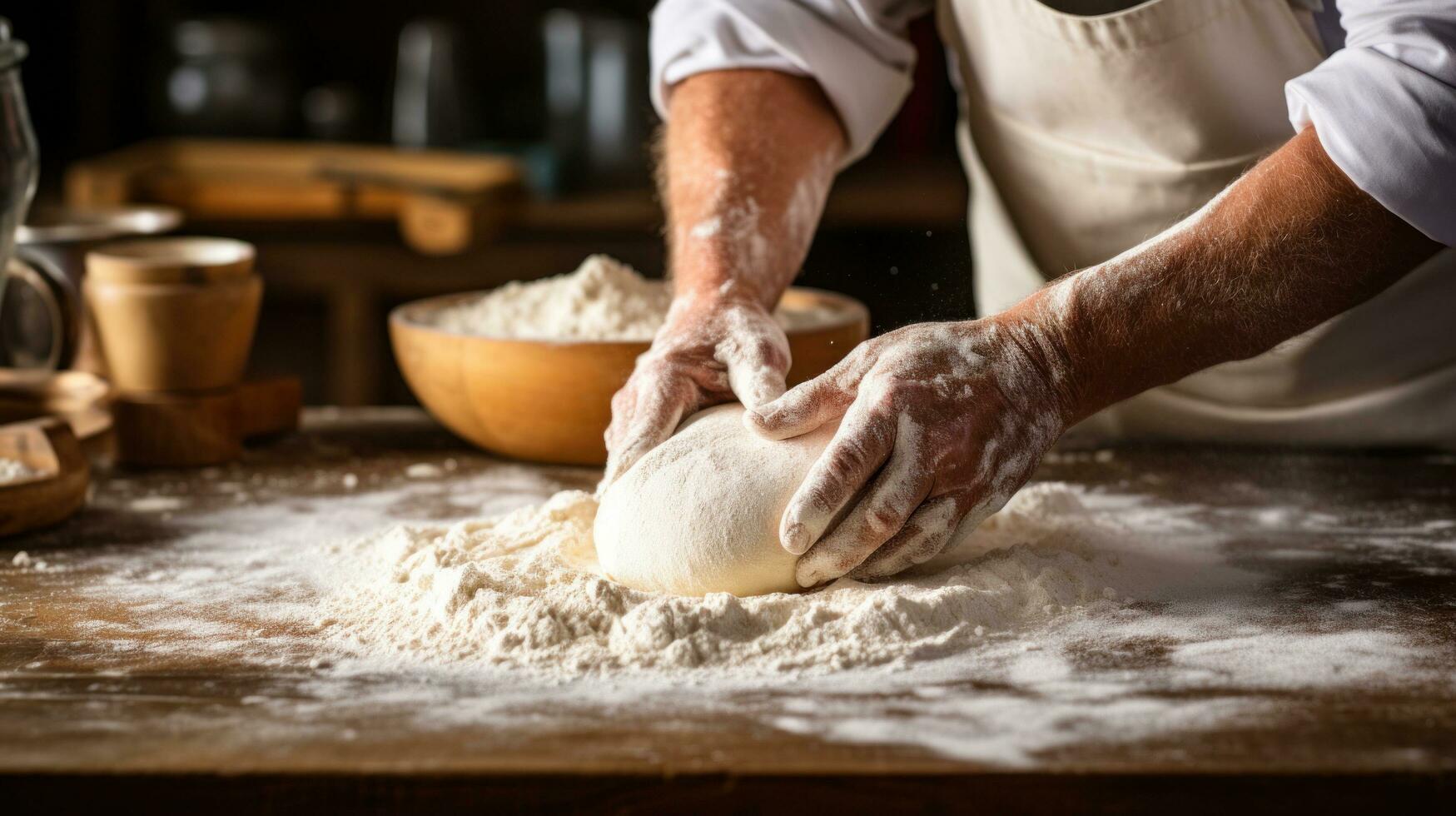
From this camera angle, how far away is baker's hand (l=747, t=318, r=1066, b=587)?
984 mm

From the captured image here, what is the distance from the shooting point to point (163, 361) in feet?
4.65

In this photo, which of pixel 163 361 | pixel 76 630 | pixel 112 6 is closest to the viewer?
pixel 76 630

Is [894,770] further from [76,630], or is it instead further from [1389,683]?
[76,630]

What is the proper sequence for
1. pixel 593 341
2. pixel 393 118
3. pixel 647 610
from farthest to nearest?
pixel 393 118 → pixel 593 341 → pixel 647 610

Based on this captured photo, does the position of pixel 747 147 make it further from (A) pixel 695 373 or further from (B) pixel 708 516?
(B) pixel 708 516

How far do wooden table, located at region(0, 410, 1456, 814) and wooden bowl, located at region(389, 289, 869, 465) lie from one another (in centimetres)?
33

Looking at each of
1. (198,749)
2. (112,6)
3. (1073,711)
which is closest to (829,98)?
(1073,711)

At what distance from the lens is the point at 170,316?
4.58ft

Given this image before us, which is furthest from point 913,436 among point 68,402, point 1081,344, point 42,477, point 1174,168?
point 68,402

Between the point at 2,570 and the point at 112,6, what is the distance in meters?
2.73

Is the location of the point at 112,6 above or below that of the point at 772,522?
above

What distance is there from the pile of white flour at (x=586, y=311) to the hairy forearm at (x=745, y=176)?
0.05 meters

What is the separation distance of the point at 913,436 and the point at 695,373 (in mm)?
245

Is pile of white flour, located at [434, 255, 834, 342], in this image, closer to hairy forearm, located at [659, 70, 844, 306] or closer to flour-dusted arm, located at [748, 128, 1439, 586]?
hairy forearm, located at [659, 70, 844, 306]
